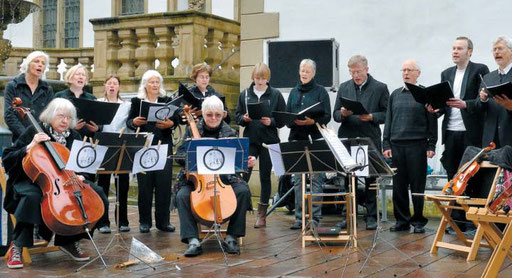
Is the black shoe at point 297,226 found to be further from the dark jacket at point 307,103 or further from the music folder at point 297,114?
the music folder at point 297,114

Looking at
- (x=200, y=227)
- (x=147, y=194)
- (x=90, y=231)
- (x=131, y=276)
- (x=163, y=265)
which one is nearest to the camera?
(x=131, y=276)

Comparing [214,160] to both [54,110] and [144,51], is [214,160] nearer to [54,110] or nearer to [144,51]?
[54,110]

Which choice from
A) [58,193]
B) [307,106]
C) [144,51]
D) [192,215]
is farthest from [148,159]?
[144,51]

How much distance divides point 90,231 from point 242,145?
148cm

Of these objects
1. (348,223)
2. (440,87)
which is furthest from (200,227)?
(440,87)

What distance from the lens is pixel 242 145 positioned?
7.13 metres

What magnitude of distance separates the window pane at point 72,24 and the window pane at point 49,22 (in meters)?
0.51

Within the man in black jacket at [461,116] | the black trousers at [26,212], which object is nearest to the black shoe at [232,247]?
the black trousers at [26,212]

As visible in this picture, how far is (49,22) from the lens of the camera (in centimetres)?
2320

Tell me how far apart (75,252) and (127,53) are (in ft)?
22.4

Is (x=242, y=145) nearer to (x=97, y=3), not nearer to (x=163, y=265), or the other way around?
(x=163, y=265)

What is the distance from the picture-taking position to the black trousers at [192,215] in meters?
7.35

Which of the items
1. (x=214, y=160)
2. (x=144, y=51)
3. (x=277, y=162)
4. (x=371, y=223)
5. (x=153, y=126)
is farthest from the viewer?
(x=144, y=51)

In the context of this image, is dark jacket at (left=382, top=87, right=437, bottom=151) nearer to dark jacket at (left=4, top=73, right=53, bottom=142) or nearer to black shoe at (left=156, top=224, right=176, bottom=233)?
black shoe at (left=156, top=224, right=176, bottom=233)
